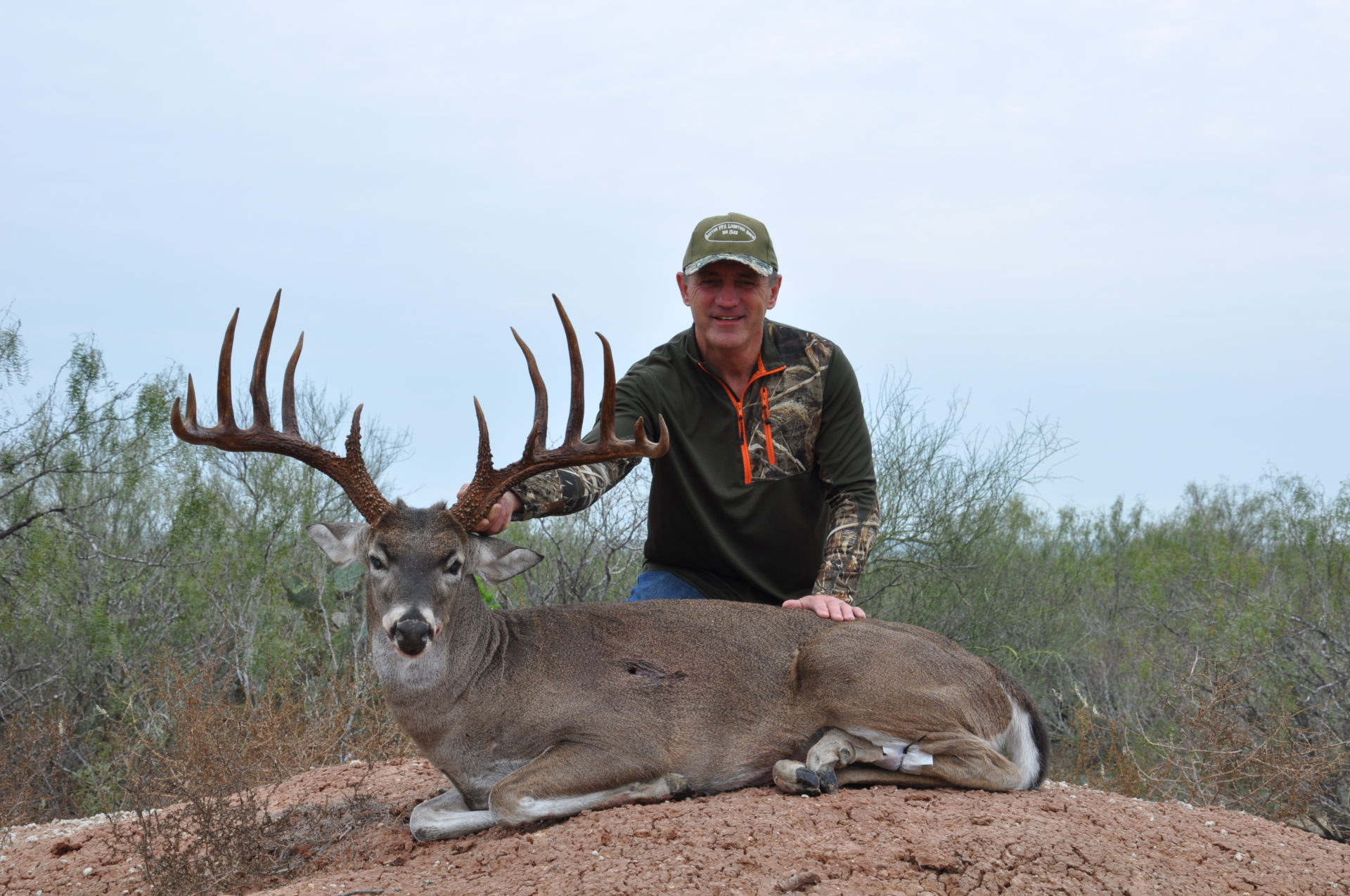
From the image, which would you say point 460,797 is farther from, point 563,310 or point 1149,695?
point 1149,695

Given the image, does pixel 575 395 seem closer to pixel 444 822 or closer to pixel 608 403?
pixel 608 403

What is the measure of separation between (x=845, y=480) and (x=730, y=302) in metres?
1.26

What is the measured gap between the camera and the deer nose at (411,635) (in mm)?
4867

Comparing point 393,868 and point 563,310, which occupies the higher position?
point 563,310

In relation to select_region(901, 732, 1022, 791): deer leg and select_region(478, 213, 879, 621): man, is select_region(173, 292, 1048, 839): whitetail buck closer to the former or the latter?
select_region(901, 732, 1022, 791): deer leg

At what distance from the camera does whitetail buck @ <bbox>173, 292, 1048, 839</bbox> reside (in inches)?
206

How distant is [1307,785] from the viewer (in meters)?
7.35

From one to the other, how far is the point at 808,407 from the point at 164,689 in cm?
475

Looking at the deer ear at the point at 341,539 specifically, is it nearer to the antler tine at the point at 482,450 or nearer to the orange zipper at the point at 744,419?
the antler tine at the point at 482,450

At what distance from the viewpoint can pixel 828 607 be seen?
241 inches

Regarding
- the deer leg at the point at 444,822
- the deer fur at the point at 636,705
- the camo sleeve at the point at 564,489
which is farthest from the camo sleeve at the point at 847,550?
the deer leg at the point at 444,822

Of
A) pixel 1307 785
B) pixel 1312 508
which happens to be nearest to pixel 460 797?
pixel 1307 785

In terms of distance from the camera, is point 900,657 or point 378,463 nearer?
point 900,657

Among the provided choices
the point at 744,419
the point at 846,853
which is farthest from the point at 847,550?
the point at 846,853
